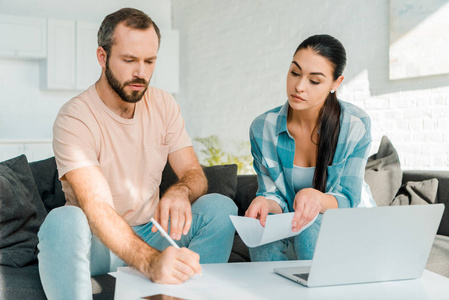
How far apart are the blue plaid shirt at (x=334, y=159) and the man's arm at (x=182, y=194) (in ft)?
0.88

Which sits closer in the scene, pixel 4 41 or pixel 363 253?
pixel 363 253

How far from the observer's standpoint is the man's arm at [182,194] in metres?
1.50

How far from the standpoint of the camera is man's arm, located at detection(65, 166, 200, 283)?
1.18 metres

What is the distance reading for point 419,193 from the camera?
8.92 feet

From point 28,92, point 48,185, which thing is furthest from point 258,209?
point 28,92

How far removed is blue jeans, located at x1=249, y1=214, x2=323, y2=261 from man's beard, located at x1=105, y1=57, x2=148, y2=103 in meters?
0.72

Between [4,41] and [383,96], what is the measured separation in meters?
4.00

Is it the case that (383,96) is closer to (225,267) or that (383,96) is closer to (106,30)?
(106,30)

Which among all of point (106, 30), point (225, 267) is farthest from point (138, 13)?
point (225, 267)

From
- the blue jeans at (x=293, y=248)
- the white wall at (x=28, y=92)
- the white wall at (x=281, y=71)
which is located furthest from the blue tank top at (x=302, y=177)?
the white wall at (x=28, y=92)

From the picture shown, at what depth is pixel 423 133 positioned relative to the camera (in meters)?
3.61

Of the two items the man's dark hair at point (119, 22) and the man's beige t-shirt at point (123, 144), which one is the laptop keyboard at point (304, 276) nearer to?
the man's beige t-shirt at point (123, 144)

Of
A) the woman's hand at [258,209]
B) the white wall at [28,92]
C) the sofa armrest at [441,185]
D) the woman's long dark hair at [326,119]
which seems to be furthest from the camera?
the white wall at [28,92]

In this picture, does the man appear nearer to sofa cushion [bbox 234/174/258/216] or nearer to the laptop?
the laptop
